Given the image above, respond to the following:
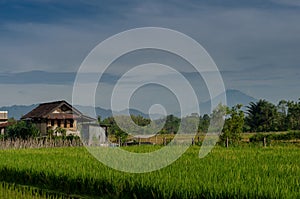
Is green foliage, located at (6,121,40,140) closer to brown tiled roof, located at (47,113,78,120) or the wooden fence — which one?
the wooden fence

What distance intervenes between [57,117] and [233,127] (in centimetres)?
1193

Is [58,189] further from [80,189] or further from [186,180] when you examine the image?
[186,180]

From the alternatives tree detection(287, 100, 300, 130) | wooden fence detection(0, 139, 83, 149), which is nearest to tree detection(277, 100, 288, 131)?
tree detection(287, 100, 300, 130)

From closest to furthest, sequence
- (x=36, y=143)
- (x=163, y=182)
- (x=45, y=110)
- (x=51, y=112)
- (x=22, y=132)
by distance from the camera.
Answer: (x=163, y=182), (x=36, y=143), (x=22, y=132), (x=51, y=112), (x=45, y=110)

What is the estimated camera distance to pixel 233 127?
2564 centimetres

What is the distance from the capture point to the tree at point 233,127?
2521 centimetres

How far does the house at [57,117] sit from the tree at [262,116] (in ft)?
55.7

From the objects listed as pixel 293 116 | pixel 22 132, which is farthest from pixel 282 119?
pixel 22 132

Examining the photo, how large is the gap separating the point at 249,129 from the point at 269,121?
6.40 feet

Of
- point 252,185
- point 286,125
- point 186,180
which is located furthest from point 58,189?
point 286,125

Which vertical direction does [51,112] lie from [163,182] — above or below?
above

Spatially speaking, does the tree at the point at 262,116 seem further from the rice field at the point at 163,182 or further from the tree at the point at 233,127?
the rice field at the point at 163,182

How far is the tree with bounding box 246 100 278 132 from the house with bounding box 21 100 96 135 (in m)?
17.0

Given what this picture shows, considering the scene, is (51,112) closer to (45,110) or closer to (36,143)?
(45,110)
